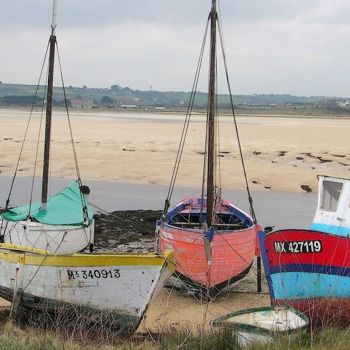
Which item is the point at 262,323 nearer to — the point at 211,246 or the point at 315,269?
the point at 315,269

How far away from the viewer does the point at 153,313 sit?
10.6 m

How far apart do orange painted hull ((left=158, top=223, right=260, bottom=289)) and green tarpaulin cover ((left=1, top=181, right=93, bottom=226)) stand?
293 centimetres

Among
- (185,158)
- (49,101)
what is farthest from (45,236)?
(185,158)

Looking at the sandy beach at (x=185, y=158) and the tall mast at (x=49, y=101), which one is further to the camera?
the sandy beach at (x=185, y=158)

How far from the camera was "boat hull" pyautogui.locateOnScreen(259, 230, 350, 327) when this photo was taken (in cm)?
891

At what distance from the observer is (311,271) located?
364 inches

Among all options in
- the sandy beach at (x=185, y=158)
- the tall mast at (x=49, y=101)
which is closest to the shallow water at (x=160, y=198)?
the sandy beach at (x=185, y=158)

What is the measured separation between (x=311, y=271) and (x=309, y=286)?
25 cm

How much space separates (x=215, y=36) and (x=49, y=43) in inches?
209

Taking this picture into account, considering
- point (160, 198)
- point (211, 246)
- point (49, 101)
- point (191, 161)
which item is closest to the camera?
point (211, 246)

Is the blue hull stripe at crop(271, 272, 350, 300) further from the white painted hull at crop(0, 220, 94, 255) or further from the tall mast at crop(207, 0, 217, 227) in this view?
the white painted hull at crop(0, 220, 94, 255)

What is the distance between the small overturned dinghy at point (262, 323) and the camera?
277 inches

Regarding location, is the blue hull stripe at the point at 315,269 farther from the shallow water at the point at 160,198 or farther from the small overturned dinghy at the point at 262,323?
the shallow water at the point at 160,198

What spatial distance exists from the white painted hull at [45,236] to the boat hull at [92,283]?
263cm
